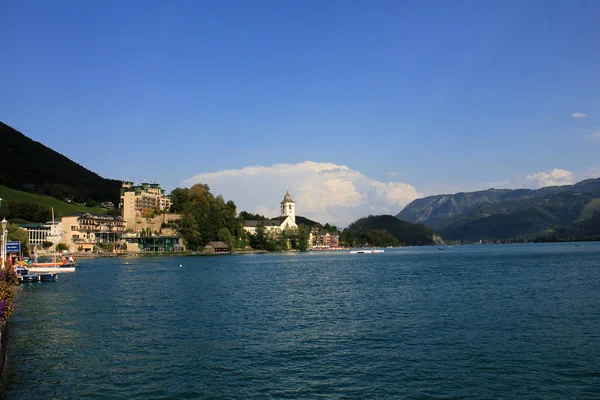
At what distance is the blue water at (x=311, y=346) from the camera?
17.7 meters

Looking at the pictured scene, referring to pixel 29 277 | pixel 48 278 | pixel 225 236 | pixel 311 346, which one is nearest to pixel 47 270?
pixel 48 278

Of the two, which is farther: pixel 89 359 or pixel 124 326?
pixel 124 326

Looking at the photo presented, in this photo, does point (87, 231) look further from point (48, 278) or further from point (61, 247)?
point (48, 278)

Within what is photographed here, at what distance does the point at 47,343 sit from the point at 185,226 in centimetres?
13376

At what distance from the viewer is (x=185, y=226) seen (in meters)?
156

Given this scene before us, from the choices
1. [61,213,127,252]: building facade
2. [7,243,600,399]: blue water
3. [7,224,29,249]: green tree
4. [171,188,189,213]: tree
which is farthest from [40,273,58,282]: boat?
[61,213,127,252]: building facade

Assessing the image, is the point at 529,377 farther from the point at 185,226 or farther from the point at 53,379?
the point at 185,226

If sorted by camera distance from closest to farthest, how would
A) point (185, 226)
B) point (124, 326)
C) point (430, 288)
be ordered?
point (124, 326) → point (430, 288) → point (185, 226)

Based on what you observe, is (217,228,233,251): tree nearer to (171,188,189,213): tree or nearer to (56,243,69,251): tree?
(171,188,189,213): tree

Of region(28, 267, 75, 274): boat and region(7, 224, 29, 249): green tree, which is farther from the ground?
region(7, 224, 29, 249): green tree

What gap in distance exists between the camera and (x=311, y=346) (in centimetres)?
2395

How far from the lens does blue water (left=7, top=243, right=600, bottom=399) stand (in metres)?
17.7

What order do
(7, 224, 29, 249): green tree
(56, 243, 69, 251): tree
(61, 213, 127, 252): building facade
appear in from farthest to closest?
(61, 213, 127, 252): building facade
(56, 243, 69, 251): tree
(7, 224, 29, 249): green tree

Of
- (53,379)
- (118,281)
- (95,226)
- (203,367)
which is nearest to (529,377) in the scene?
(203,367)
